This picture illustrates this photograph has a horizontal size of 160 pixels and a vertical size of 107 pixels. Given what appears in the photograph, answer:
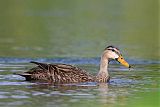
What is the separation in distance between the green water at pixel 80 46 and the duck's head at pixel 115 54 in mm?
419

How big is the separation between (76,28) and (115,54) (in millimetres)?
15879

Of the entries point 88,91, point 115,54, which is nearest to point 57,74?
point 115,54

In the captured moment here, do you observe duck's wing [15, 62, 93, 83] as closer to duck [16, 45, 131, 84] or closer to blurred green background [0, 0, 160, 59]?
duck [16, 45, 131, 84]

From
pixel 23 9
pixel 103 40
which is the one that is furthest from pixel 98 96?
pixel 23 9

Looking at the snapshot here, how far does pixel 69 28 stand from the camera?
34.0m

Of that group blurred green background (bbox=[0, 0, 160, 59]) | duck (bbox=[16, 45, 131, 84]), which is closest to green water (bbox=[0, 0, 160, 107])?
blurred green background (bbox=[0, 0, 160, 59])

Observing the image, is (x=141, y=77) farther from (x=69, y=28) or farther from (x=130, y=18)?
(x=130, y=18)

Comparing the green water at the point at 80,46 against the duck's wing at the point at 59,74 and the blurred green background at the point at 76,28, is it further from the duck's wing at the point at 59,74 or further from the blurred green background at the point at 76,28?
the duck's wing at the point at 59,74

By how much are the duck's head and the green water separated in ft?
1.38

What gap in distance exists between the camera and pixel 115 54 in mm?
18328

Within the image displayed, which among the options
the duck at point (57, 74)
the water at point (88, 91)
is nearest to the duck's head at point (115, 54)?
the water at point (88, 91)

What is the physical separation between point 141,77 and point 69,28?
1571 cm

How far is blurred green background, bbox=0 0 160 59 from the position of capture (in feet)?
82.9

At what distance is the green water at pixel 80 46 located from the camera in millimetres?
15047
